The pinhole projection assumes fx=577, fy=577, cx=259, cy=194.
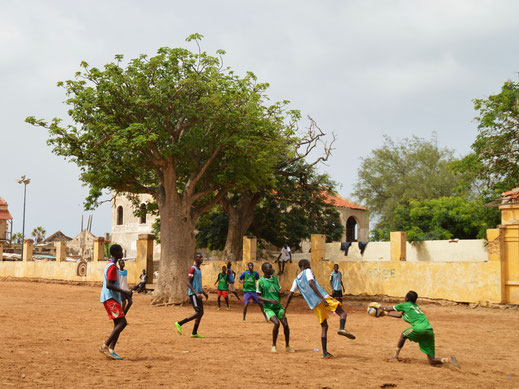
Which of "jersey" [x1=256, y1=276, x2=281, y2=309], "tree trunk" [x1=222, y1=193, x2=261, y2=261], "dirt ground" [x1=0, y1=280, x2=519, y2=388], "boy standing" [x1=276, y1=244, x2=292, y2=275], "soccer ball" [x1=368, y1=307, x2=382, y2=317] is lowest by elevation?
"dirt ground" [x1=0, y1=280, x2=519, y2=388]

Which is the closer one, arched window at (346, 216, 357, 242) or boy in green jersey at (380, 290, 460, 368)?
boy in green jersey at (380, 290, 460, 368)

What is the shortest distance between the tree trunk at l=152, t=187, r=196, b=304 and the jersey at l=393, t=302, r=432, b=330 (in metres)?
13.0

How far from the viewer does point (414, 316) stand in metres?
8.84

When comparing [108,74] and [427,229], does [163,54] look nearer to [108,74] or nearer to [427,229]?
[108,74]

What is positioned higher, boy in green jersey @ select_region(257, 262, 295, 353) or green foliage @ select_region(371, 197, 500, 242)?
green foliage @ select_region(371, 197, 500, 242)

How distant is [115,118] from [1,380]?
45.9ft

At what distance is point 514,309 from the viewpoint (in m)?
18.8

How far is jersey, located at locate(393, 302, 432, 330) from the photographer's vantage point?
873cm

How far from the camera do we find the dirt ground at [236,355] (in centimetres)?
742

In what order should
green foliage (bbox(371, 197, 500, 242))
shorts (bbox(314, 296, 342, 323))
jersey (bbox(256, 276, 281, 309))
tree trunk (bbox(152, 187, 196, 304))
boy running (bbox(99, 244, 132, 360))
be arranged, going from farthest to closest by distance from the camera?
green foliage (bbox(371, 197, 500, 242)) < tree trunk (bbox(152, 187, 196, 304)) < jersey (bbox(256, 276, 281, 309)) < shorts (bbox(314, 296, 342, 323)) < boy running (bbox(99, 244, 132, 360))

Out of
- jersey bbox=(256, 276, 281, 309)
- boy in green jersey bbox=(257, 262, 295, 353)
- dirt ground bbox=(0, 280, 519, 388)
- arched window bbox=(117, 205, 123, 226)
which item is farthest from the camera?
arched window bbox=(117, 205, 123, 226)

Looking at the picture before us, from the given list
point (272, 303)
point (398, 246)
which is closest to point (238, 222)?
point (398, 246)

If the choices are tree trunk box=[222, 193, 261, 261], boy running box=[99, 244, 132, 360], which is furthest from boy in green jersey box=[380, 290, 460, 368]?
tree trunk box=[222, 193, 261, 261]

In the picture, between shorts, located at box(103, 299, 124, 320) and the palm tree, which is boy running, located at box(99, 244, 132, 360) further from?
the palm tree
